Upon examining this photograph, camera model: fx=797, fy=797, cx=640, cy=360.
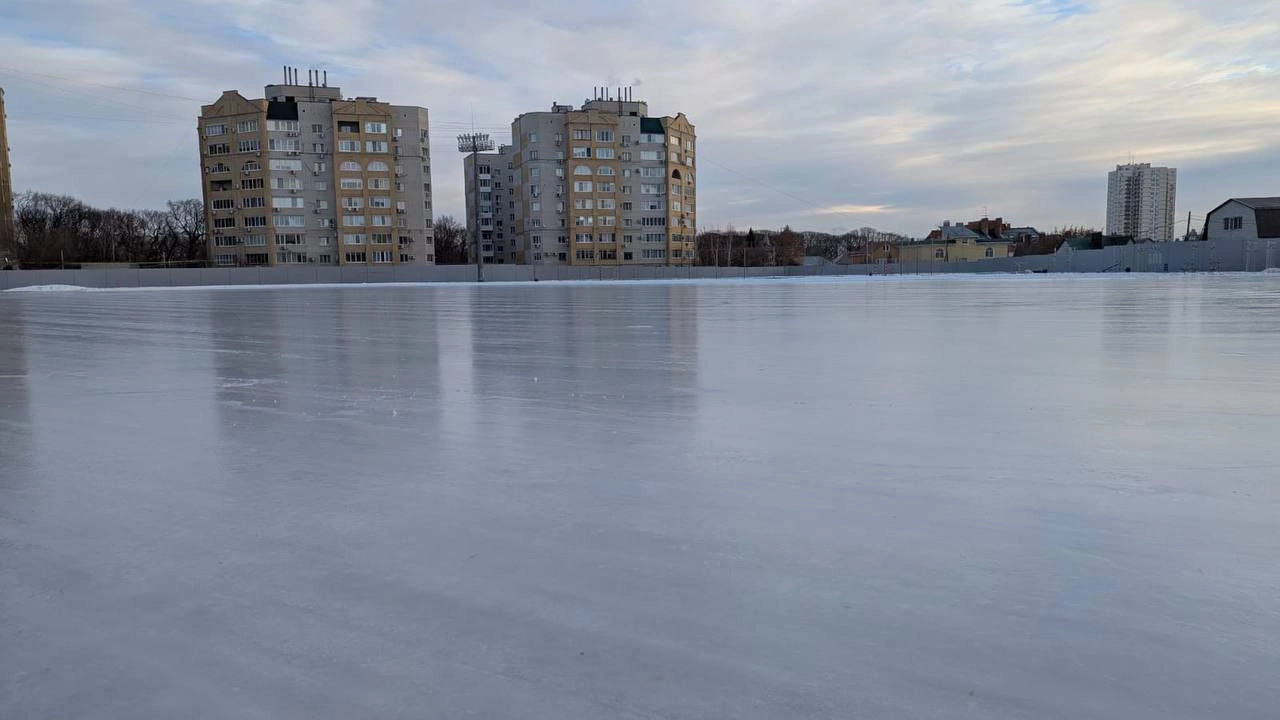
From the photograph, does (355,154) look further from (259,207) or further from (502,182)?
(502,182)

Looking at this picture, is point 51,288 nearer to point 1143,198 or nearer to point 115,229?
point 115,229

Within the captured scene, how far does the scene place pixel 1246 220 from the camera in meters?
62.8

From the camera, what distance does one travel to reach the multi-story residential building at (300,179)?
84000 mm

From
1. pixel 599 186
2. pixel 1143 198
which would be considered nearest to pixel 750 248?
pixel 599 186

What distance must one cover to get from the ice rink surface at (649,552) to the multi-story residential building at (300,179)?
86768mm

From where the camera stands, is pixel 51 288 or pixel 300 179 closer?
pixel 51 288

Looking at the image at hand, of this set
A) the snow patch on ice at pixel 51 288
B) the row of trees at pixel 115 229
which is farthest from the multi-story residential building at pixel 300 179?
the snow patch on ice at pixel 51 288

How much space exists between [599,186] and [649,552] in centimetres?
9573

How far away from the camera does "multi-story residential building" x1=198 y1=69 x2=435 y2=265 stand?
84.0 m

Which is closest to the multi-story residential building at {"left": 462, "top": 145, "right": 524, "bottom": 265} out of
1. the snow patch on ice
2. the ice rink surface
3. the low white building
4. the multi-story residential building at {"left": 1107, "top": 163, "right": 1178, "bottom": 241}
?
the snow patch on ice

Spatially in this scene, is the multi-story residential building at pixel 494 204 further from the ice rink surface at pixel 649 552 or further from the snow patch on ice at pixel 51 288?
the ice rink surface at pixel 649 552

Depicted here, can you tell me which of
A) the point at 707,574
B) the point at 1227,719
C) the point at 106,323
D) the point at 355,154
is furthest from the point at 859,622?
the point at 355,154

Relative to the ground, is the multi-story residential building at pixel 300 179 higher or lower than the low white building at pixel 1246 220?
higher

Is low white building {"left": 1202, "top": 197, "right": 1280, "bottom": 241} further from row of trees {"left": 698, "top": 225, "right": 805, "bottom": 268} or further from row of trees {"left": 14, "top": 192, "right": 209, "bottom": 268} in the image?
row of trees {"left": 14, "top": 192, "right": 209, "bottom": 268}
